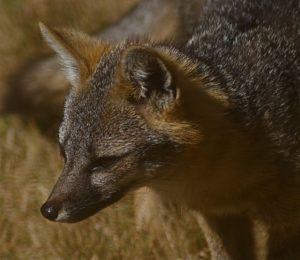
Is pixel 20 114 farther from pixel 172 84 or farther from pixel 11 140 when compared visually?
pixel 172 84

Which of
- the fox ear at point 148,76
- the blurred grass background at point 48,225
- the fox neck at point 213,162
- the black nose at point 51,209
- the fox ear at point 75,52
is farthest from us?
the blurred grass background at point 48,225

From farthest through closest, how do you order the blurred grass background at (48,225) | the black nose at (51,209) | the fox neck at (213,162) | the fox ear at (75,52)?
the blurred grass background at (48,225), the fox ear at (75,52), the fox neck at (213,162), the black nose at (51,209)

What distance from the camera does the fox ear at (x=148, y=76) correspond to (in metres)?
3.50

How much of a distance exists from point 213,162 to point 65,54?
85cm

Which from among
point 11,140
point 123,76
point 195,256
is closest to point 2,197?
point 11,140

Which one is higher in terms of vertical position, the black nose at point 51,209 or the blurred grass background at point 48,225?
the black nose at point 51,209

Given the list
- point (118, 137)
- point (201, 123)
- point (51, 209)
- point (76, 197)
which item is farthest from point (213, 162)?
point (51, 209)

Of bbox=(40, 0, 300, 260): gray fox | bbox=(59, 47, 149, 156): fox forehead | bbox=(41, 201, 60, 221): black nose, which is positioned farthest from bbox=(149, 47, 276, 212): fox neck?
bbox=(41, 201, 60, 221): black nose

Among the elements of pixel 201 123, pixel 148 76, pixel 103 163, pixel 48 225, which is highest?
pixel 148 76

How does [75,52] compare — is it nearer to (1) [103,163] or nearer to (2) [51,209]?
(1) [103,163]

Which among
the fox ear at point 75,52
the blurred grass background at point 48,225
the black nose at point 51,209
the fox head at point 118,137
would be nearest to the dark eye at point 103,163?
the fox head at point 118,137

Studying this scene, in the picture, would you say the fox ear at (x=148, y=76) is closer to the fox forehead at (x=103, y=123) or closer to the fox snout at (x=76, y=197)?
the fox forehead at (x=103, y=123)

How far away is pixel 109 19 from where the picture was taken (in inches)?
264

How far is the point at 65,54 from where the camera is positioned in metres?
4.09
